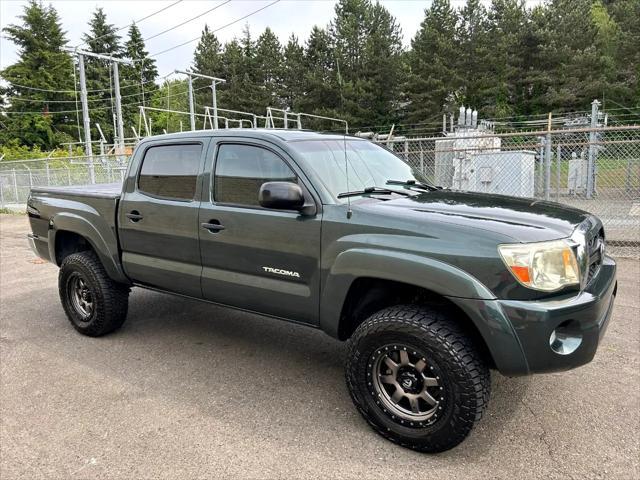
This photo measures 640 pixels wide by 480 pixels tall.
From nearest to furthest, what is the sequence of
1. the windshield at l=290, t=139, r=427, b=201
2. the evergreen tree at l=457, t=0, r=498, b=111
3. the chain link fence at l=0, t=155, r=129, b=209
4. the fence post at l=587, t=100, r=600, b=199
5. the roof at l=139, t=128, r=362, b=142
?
the windshield at l=290, t=139, r=427, b=201, the roof at l=139, t=128, r=362, b=142, the fence post at l=587, t=100, r=600, b=199, the chain link fence at l=0, t=155, r=129, b=209, the evergreen tree at l=457, t=0, r=498, b=111

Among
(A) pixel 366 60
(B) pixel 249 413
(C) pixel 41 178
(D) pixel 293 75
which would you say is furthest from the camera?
(D) pixel 293 75

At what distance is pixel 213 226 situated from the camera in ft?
12.0

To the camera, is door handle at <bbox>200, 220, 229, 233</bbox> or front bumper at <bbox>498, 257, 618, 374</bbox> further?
door handle at <bbox>200, 220, 229, 233</bbox>

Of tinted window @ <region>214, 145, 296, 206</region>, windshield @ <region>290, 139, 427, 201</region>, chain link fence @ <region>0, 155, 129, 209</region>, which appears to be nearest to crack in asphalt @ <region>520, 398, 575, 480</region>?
windshield @ <region>290, 139, 427, 201</region>

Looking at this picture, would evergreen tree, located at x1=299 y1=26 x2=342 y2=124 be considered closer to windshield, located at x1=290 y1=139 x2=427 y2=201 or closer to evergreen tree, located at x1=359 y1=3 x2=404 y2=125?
evergreen tree, located at x1=359 y1=3 x2=404 y2=125

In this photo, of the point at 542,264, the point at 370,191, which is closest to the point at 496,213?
the point at 542,264

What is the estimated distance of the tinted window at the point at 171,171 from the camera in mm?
3924

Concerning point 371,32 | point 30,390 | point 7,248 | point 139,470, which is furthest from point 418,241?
point 371,32

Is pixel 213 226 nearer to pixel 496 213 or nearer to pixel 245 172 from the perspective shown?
pixel 245 172

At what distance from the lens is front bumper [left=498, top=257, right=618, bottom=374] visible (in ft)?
8.16

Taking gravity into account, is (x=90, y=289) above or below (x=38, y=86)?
below

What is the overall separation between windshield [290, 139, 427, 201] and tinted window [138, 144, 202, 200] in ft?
3.14

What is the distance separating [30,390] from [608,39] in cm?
5196

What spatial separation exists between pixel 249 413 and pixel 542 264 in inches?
80.7
